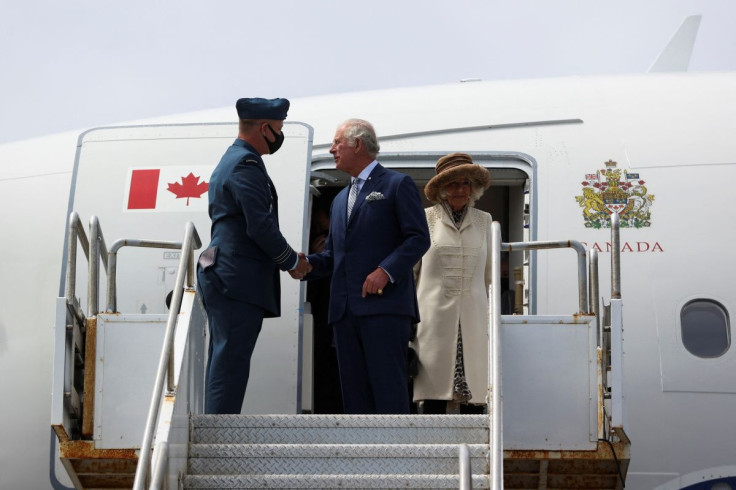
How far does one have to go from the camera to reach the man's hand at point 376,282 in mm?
6164

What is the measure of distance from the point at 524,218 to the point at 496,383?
2.52 meters

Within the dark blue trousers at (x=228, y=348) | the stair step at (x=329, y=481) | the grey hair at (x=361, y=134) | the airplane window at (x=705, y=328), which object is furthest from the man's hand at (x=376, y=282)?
the airplane window at (x=705, y=328)

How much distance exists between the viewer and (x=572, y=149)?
7473mm

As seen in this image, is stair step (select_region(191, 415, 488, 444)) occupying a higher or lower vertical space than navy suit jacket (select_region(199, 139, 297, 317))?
lower

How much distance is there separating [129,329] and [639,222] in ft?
10.7

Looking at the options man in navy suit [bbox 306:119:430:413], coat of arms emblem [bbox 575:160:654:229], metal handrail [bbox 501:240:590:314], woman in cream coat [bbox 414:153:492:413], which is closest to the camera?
metal handrail [bbox 501:240:590:314]

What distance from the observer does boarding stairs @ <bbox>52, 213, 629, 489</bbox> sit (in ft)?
17.8

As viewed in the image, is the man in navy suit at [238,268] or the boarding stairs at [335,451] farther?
the man in navy suit at [238,268]

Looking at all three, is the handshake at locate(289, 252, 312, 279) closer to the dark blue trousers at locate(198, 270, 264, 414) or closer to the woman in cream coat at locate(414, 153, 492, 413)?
the dark blue trousers at locate(198, 270, 264, 414)

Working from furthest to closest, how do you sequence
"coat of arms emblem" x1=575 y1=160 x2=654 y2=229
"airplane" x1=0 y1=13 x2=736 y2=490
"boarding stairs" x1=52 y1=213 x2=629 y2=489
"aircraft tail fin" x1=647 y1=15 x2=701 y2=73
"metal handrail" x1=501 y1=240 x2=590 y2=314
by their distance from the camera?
1. "aircraft tail fin" x1=647 y1=15 x2=701 y2=73
2. "coat of arms emblem" x1=575 y1=160 x2=654 y2=229
3. "airplane" x1=0 y1=13 x2=736 y2=490
4. "metal handrail" x1=501 y1=240 x2=590 y2=314
5. "boarding stairs" x1=52 y1=213 x2=629 y2=489

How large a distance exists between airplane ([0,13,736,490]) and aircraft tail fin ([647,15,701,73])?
149cm

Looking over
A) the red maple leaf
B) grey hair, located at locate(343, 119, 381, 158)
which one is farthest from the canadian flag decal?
grey hair, located at locate(343, 119, 381, 158)

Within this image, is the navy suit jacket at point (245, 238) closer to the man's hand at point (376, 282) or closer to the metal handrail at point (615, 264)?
the man's hand at point (376, 282)

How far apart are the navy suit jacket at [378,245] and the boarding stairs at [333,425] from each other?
59cm
